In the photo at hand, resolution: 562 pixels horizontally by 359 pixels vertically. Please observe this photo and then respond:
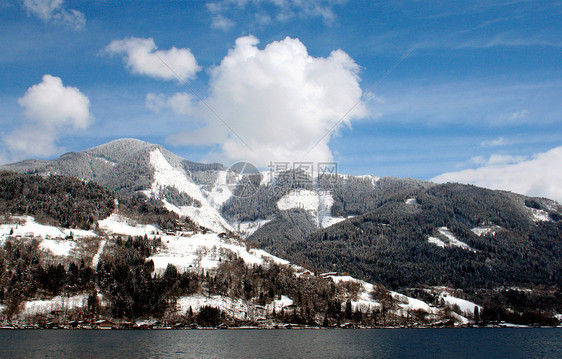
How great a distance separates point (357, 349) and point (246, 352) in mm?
35425

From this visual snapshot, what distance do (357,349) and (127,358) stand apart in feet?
223

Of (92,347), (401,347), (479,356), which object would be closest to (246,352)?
(92,347)

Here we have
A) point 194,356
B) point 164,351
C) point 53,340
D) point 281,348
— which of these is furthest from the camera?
point 53,340

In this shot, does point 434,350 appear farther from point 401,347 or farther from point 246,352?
point 246,352

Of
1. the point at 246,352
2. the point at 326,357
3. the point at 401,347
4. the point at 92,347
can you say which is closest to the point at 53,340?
the point at 92,347

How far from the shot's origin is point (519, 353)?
5664 inches

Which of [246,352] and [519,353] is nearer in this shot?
[246,352]

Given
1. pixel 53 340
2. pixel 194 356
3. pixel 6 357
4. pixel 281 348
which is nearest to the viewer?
pixel 6 357

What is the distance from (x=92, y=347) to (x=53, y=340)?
88.5 feet

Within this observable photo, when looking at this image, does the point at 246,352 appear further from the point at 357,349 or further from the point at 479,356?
the point at 479,356

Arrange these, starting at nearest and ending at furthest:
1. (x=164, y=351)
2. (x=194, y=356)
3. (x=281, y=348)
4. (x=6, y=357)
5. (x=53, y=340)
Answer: (x=6, y=357)
(x=194, y=356)
(x=164, y=351)
(x=281, y=348)
(x=53, y=340)

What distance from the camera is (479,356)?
13425 centimetres

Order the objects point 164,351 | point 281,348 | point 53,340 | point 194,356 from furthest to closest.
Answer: point 53,340, point 281,348, point 164,351, point 194,356

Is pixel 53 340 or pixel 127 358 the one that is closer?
pixel 127 358
